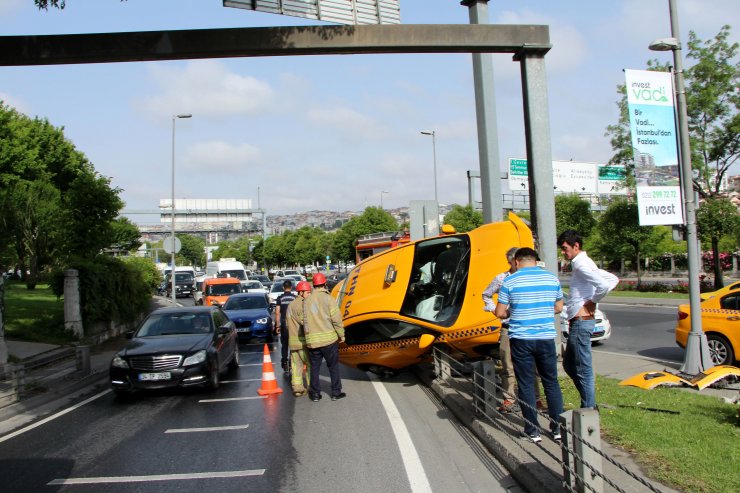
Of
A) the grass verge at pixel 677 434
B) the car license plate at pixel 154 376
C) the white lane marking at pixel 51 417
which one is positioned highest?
the car license plate at pixel 154 376

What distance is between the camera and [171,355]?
31.9ft

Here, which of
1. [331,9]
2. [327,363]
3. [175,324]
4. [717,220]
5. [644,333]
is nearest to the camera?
[331,9]

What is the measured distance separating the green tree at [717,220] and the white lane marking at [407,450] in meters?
23.7

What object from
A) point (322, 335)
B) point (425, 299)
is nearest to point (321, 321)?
point (322, 335)

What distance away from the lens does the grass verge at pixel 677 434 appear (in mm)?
4445

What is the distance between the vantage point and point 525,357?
558 centimetres

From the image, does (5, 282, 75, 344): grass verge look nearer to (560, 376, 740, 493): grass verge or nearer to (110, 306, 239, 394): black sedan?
(110, 306, 239, 394): black sedan

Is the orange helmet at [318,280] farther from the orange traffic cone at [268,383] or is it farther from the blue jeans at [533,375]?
the blue jeans at [533,375]

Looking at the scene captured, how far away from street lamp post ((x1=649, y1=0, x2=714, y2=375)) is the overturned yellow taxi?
372 cm

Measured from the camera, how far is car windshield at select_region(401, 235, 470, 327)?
30.5ft

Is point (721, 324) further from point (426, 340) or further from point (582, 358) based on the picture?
point (582, 358)

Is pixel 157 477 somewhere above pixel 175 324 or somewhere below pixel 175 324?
below

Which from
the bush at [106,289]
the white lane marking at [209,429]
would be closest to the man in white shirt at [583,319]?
the white lane marking at [209,429]

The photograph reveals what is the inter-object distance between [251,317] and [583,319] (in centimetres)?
1325
